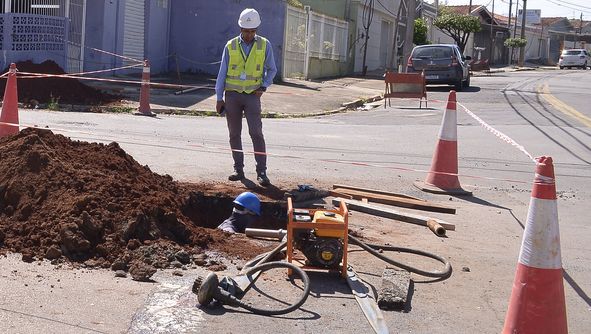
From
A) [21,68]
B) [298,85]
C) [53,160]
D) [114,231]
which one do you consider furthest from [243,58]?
[298,85]

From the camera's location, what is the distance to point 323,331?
16.6ft

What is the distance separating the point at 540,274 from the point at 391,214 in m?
3.70

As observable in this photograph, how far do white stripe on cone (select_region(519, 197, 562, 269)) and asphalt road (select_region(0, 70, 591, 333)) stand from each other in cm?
74

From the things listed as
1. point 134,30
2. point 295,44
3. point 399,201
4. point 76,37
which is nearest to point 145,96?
point 76,37

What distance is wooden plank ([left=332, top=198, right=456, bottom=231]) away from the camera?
820 cm

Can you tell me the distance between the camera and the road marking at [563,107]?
2128cm

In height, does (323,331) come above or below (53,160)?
below

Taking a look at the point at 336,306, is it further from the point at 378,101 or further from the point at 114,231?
the point at 378,101

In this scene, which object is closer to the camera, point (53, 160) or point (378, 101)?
point (53, 160)

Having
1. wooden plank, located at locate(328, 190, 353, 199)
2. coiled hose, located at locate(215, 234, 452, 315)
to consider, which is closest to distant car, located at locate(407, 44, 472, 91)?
wooden plank, located at locate(328, 190, 353, 199)

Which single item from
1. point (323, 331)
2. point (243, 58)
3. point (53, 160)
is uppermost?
point (243, 58)

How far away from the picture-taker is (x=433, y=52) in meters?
31.4

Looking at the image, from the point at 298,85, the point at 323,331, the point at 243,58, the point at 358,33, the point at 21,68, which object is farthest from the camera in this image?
the point at 358,33

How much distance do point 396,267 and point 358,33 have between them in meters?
38.3
